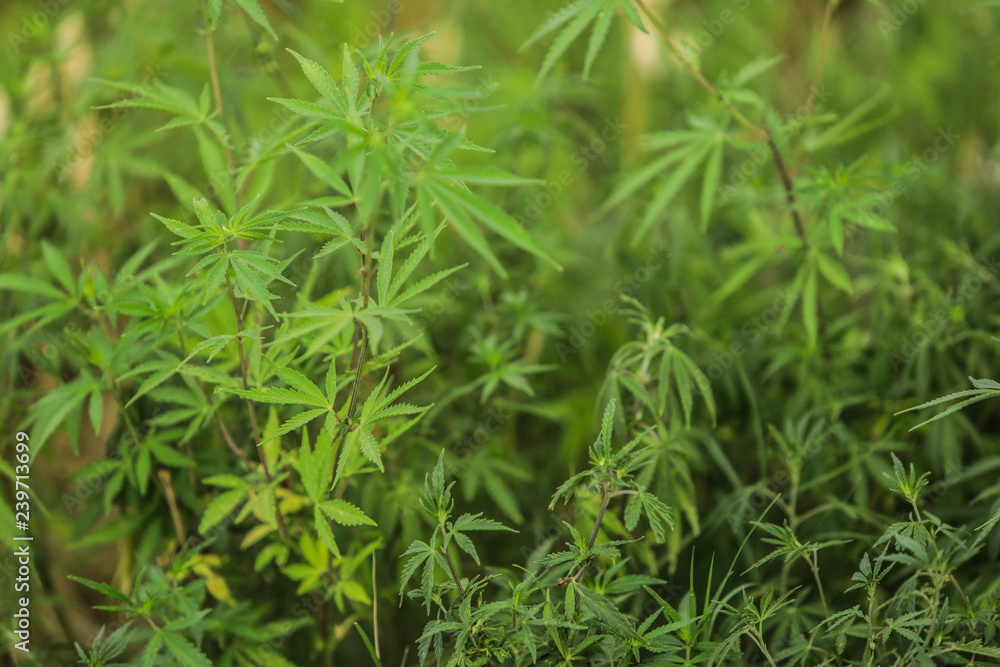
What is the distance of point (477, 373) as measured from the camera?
179cm

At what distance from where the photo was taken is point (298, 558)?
1441mm

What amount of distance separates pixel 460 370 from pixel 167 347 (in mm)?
673

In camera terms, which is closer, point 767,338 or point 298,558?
point 298,558

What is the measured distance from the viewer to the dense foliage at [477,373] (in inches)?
39.3

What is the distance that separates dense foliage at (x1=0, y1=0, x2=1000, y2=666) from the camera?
997 millimetres

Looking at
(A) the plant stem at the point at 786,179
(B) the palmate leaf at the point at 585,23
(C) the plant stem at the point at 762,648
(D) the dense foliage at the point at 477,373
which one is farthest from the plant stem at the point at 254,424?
(A) the plant stem at the point at 786,179

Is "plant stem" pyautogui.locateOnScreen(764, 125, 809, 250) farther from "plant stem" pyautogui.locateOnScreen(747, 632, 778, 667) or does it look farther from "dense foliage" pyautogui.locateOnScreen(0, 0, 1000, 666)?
"plant stem" pyautogui.locateOnScreen(747, 632, 778, 667)

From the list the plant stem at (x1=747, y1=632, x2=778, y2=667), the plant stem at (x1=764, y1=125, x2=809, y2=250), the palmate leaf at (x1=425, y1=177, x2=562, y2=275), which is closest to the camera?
the palmate leaf at (x1=425, y1=177, x2=562, y2=275)

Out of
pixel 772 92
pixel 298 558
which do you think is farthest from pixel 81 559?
pixel 772 92

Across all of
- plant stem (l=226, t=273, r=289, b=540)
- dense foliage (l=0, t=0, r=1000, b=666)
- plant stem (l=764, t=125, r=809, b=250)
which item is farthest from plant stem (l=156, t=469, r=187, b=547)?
plant stem (l=764, t=125, r=809, b=250)

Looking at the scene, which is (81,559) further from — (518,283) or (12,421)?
(518,283)

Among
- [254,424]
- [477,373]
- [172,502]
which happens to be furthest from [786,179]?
[172,502]

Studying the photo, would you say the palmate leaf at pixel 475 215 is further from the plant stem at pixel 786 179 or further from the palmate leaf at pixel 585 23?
the plant stem at pixel 786 179

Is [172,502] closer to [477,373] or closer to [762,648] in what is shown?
[477,373]
